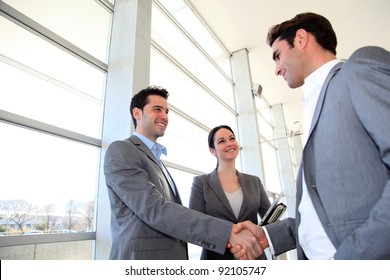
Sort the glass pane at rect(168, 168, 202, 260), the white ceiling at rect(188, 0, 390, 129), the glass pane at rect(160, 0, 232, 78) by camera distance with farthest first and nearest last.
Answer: the white ceiling at rect(188, 0, 390, 129) → the glass pane at rect(160, 0, 232, 78) → the glass pane at rect(168, 168, 202, 260)

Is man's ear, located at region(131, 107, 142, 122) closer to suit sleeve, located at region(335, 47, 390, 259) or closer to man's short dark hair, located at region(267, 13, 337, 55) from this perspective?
man's short dark hair, located at region(267, 13, 337, 55)

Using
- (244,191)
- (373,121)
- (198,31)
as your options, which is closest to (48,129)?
(244,191)

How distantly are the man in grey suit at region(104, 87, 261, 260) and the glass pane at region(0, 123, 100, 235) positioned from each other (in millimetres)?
999

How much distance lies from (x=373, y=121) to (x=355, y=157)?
11 centimetres

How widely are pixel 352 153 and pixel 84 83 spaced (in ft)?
7.96

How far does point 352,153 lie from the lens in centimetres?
68

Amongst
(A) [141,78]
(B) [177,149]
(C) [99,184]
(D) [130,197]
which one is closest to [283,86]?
(B) [177,149]

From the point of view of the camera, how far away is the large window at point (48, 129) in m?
1.77

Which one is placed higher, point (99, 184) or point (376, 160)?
point (99, 184)

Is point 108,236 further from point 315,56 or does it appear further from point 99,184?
point 315,56

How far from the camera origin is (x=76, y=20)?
2.59m

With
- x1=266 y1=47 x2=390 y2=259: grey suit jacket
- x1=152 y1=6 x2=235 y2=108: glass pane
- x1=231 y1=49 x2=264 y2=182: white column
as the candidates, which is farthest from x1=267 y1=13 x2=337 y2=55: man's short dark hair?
x1=231 y1=49 x2=264 y2=182: white column

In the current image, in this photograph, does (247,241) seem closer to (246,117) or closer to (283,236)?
(283,236)

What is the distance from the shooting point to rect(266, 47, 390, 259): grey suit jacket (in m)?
0.57
